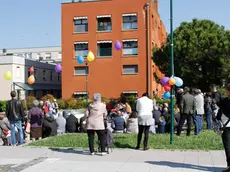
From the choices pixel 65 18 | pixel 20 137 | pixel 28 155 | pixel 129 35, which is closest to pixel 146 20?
pixel 129 35

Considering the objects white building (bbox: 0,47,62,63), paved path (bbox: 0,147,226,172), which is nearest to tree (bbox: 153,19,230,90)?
paved path (bbox: 0,147,226,172)

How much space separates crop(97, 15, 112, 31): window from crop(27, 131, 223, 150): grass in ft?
97.7

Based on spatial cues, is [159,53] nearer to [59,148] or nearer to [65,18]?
[65,18]

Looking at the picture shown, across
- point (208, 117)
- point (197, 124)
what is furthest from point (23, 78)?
point (197, 124)

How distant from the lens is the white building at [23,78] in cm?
4572

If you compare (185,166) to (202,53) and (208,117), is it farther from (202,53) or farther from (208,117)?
(202,53)


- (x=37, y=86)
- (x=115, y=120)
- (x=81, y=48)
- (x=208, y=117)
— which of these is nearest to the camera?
(x=115, y=120)

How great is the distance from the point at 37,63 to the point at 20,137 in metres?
39.5

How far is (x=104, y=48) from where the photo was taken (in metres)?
42.4

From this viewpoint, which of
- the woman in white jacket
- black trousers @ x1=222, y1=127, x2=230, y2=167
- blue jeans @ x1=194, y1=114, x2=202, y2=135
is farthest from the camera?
blue jeans @ x1=194, y1=114, x2=202, y2=135

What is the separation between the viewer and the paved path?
8.55 meters

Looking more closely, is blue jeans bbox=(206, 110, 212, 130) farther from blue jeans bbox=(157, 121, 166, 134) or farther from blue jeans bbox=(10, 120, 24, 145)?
blue jeans bbox=(10, 120, 24, 145)

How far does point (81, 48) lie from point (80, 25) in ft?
8.28

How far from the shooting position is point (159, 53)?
36.0 metres
